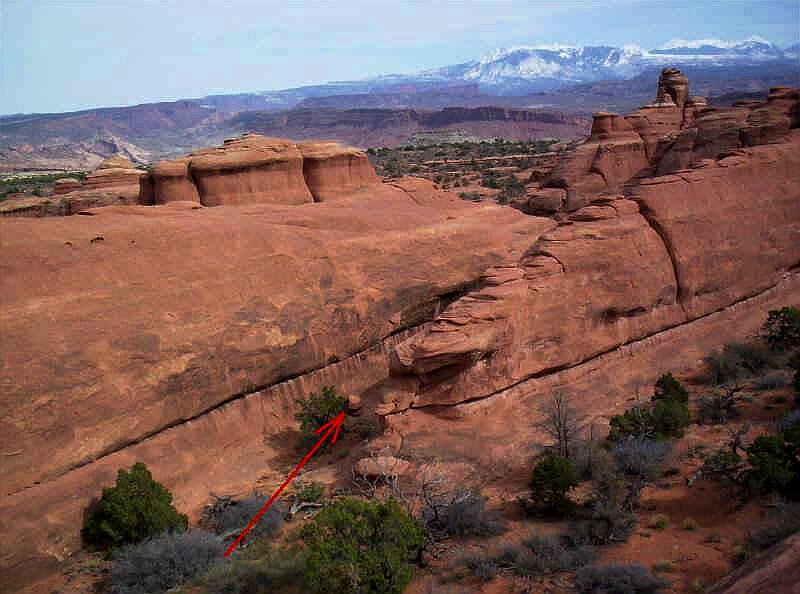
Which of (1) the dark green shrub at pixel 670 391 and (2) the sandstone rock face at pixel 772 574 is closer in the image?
(2) the sandstone rock face at pixel 772 574

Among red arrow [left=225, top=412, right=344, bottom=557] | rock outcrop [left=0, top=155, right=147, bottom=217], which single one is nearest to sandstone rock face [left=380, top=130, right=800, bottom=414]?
red arrow [left=225, top=412, right=344, bottom=557]

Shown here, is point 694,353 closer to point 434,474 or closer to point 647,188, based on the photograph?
point 647,188

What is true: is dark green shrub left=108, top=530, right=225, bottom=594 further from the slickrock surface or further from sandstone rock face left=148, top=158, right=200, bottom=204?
sandstone rock face left=148, top=158, right=200, bottom=204

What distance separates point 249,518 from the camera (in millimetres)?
13445

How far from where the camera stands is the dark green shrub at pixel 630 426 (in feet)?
46.9

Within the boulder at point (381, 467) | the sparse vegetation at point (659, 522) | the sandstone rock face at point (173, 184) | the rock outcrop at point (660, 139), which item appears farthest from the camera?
the rock outcrop at point (660, 139)

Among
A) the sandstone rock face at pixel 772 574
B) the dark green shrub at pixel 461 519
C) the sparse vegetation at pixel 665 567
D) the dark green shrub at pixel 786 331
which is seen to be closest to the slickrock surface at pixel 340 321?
the dark green shrub at pixel 786 331

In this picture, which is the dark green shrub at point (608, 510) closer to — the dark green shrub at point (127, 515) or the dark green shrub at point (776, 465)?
the dark green shrub at point (776, 465)

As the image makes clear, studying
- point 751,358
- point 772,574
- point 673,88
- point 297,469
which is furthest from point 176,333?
point 673,88

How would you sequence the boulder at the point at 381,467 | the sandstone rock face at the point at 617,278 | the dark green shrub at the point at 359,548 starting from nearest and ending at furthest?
1. the dark green shrub at the point at 359,548
2. the boulder at the point at 381,467
3. the sandstone rock face at the point at 617,278

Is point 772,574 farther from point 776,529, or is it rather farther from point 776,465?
point 776,465

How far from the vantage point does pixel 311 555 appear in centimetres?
980

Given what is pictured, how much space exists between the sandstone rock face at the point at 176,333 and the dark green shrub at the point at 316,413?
47.0 inches

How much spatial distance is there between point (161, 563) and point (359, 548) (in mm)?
4185
